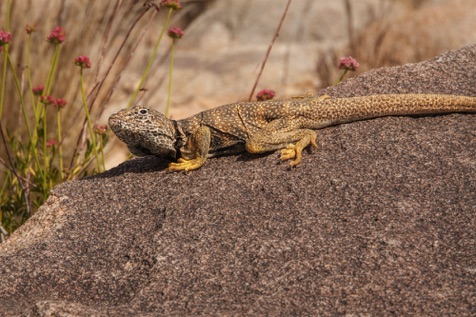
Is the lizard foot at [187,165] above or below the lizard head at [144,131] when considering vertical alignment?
below

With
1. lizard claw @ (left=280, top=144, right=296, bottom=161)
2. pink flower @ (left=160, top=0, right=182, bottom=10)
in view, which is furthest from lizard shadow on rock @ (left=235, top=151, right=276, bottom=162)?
pink flower @ (left=160, top=0, right=182, bottom=10)

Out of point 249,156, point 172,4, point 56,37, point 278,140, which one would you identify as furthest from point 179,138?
point 56,37

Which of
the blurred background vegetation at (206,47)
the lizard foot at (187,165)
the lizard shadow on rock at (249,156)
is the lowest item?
the blurred background vegetation at (206,47)

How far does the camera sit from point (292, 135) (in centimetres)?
471

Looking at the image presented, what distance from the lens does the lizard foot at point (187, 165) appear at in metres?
4.68

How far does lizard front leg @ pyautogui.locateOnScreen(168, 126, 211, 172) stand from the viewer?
15.4 feet

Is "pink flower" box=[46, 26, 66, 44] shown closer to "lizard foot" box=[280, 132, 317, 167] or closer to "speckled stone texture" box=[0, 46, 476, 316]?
"speckled stone texture" box=[0, 46, 476, 316]

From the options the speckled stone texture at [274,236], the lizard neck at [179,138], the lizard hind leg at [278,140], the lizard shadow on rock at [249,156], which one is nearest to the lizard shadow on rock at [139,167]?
the speckled stone texture at [274,236]

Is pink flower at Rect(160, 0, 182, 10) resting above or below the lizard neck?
above

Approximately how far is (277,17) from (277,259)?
11841mm

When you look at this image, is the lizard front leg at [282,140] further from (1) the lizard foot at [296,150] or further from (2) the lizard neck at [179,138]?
(2) the lizard neck at [179,138]

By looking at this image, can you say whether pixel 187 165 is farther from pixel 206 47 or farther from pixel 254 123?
pixel 206 47

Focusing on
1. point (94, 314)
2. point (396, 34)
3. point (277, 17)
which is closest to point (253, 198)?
point (94, 314)

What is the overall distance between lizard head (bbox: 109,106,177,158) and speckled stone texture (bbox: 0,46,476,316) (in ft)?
0.50
